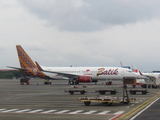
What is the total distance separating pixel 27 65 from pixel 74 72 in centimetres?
1407

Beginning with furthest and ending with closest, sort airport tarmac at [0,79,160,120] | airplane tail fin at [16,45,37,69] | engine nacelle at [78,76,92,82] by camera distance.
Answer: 1. airplane tail fin at [16,45,37,69]
2. engine nacelle at [78,76,92,82]
3. airport tarmac at [0,79,160,120]

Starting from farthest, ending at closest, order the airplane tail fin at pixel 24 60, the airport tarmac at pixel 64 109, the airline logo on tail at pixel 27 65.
Answer: 1. the airplane tail fin at pixel 24 60
2. the airline logo on tail at pixel 27 65
3. the airport tarmac at pixel 64 109

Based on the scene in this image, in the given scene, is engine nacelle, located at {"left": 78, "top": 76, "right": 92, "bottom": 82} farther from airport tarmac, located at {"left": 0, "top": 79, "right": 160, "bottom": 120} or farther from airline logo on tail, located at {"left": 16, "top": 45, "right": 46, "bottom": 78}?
airport tarmac, located at {"left": 0, "top": 79, "right": 160, "bottom": 120}

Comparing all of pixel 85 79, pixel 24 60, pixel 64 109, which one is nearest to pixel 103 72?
pixel 85 79

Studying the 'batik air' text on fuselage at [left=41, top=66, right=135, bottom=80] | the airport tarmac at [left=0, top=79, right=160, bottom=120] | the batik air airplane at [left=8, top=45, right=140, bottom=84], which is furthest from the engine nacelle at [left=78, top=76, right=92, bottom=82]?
the airport tarmac at [left=0, top=79, right=160, bottom=120]

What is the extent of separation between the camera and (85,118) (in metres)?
14.5

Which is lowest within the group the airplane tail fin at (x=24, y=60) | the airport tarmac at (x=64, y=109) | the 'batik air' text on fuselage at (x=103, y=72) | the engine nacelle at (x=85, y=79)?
the airport tarmac at (x=64, y=109)

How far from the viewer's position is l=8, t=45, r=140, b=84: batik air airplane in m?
65.8

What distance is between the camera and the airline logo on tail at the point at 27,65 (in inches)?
2852

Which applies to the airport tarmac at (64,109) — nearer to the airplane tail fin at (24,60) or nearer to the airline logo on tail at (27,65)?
the airline logo on tail at (27,65)

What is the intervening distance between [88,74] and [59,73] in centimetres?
769

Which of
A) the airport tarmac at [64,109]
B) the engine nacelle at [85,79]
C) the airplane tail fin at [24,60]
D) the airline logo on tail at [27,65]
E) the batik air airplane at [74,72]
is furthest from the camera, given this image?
the airplane tail fin at [24,60]

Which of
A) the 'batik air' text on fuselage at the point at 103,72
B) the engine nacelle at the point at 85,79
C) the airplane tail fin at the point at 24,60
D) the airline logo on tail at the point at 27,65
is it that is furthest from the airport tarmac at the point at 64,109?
the airplane tail fin at the point at 24,60

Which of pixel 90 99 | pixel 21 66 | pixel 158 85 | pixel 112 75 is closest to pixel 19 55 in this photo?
pixel 21 66
